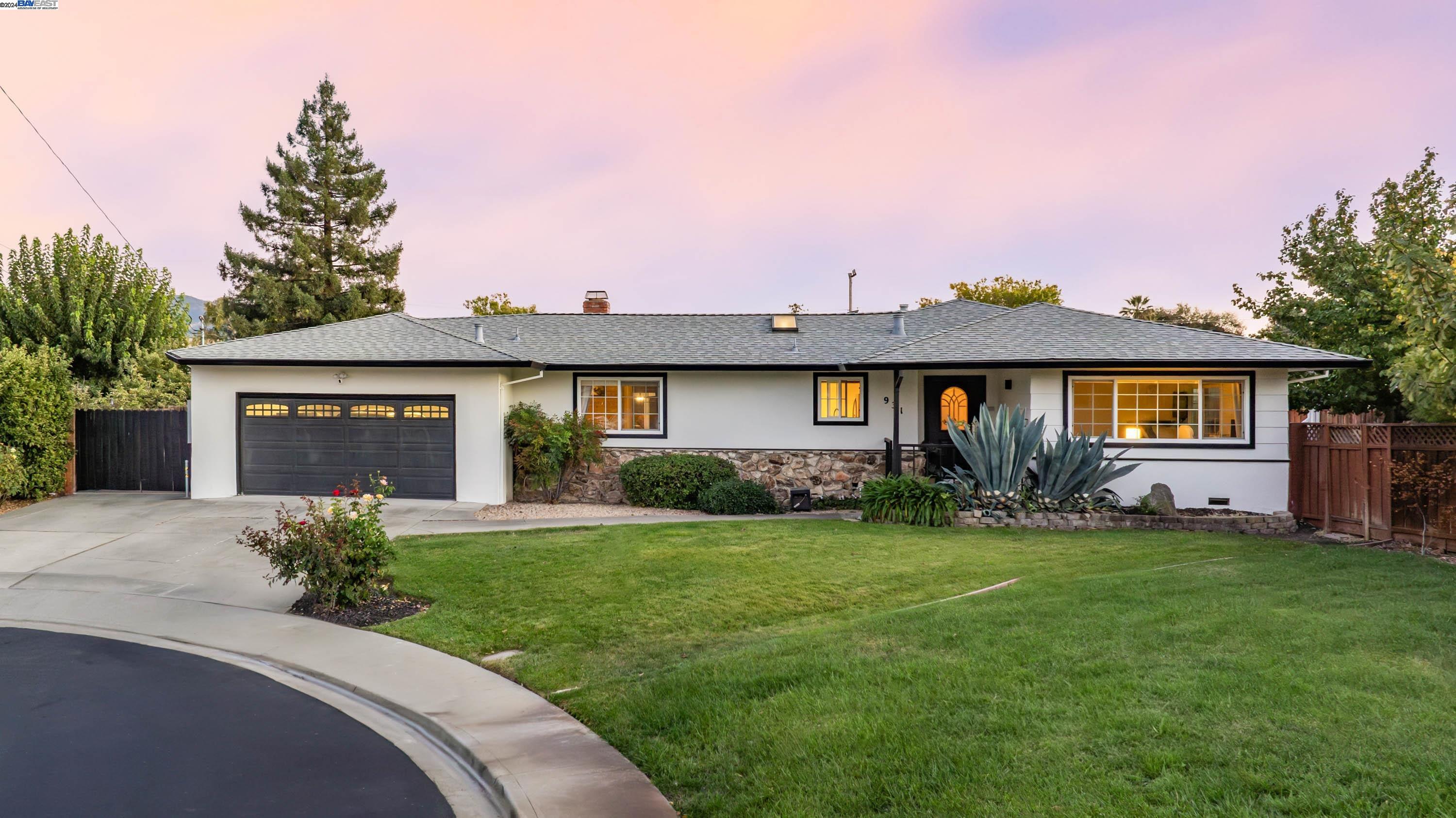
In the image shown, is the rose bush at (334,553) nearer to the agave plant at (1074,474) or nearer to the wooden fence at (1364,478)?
the agave plant at (1074,474)

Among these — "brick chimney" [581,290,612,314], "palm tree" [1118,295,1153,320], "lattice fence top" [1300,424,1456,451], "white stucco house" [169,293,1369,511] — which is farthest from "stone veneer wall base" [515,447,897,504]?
"palm tree" [1118,295,1153,320]

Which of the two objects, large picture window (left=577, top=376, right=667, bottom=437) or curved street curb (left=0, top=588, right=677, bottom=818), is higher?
large picture window (left=577, top=376, right=667, bottom=437)

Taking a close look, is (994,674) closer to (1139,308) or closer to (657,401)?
(657,401)

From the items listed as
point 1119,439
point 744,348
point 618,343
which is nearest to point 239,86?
point 618,343

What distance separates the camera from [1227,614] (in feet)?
21.1

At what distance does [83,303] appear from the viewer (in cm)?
2184

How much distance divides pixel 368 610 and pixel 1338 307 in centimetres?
1883

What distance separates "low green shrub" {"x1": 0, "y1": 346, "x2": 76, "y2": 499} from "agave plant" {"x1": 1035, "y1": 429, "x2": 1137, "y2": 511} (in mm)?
18679

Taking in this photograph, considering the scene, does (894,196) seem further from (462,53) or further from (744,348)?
(462,53)

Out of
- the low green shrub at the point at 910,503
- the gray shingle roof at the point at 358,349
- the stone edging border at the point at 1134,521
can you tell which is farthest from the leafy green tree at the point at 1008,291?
the gray shingle roof at the point at 358,349

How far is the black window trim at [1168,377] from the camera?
1445 cm

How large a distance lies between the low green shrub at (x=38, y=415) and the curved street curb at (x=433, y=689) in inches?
321

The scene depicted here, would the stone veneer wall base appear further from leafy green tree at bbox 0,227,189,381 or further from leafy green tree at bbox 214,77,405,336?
leafy green tree at bbox 214,77,405,336

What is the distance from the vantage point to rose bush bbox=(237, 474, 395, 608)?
7941 mm
